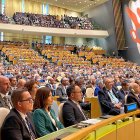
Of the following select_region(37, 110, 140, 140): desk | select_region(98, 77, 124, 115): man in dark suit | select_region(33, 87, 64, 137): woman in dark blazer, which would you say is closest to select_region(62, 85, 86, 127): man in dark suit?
select_region(33, 87, 64, 137): woman in dark blazer

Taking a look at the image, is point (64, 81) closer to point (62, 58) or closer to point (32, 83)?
point (32, 83)

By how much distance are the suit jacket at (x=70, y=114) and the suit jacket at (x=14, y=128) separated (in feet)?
3.51

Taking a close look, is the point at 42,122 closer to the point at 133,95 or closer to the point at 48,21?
the point at 133,95

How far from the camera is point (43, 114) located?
3.13m

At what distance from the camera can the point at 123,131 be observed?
3.44 metres

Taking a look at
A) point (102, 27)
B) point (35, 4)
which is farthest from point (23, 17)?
point (102, 27)

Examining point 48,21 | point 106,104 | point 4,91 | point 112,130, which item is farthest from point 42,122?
point 48,21

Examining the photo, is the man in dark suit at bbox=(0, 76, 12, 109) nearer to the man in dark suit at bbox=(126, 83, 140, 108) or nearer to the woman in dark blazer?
the woman in dark blazer

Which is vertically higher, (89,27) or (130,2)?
(130,2)

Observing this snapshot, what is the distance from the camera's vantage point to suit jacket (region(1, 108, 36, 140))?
2422 millimetres

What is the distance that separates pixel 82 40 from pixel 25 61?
13336 mm

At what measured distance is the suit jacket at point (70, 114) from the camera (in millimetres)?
3637

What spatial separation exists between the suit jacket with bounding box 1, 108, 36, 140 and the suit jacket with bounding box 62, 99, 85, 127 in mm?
1069

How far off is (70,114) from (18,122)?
124 cm
